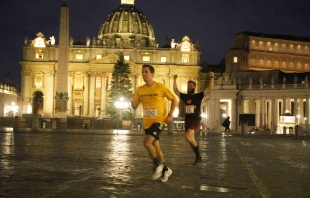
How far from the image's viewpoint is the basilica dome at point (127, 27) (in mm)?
Result: 136500

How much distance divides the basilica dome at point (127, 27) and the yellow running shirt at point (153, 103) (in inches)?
4785

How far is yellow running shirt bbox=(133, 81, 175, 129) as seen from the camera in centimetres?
1012

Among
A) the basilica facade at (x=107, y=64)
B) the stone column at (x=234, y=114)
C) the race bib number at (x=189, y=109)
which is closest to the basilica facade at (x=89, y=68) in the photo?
the basilica facade at (x=107, y=64)

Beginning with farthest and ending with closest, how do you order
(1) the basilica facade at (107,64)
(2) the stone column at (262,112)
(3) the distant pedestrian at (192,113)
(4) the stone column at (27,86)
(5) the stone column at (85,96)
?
(5) the stone column at (85,96)
(4) the stone column at (27,86)
(1) the basilica facade at (107,64)
(2) the stone column at (262,112)
(3) the distant pedestrian at (192,113)

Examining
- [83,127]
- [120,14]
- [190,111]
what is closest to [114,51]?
[120,14]

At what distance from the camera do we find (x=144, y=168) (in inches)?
474

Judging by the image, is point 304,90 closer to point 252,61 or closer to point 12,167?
point 252,61

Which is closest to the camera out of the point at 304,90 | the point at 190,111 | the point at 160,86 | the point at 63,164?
the point at 160,86

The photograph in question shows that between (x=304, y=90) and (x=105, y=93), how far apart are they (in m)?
56.2

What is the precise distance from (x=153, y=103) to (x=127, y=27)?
130 metres

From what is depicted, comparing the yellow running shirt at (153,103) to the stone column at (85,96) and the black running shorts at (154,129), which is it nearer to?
the black running shorts at (154,129)

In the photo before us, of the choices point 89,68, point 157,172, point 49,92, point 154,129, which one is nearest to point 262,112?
point 89,68

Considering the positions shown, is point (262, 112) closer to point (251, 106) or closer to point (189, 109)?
point (251, 106)

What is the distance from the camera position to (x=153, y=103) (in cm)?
1015
